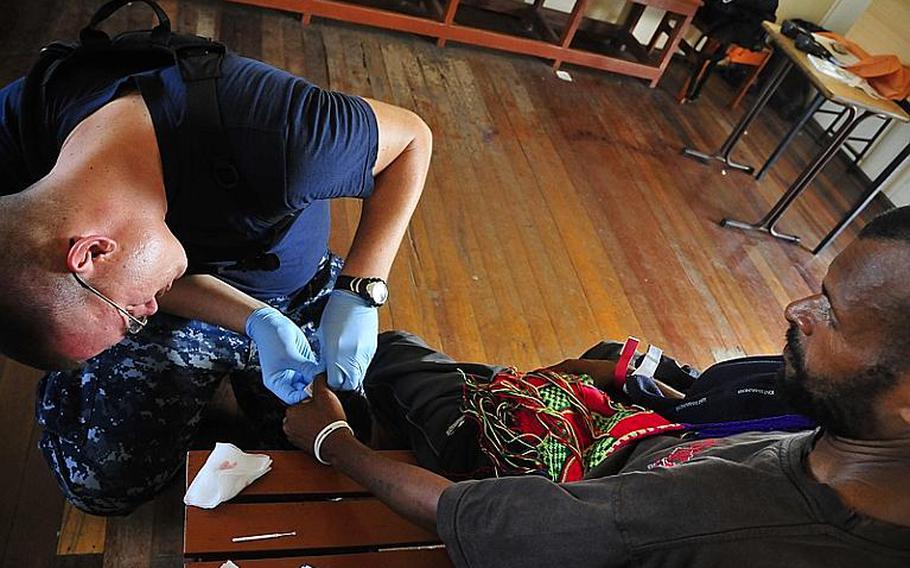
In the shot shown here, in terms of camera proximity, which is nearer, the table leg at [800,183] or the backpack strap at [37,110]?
the backpack strap at [37,110]

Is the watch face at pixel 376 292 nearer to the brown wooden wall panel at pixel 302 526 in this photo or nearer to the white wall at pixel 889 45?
the brown wooden wall panel at pixel 302 526

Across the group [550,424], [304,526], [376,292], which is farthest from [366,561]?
[376,292]

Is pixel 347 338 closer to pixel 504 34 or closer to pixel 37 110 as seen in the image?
pixel 37 110

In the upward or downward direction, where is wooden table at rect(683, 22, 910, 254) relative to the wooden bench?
upward

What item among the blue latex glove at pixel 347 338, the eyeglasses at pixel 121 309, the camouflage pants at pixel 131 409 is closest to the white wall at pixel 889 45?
the blue latex glove at pixel 347 338

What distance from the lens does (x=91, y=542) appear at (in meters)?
1.35

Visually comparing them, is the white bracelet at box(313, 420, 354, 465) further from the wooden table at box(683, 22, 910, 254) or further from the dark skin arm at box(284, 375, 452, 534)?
the wooden table at box(683, 22, 910, 254)

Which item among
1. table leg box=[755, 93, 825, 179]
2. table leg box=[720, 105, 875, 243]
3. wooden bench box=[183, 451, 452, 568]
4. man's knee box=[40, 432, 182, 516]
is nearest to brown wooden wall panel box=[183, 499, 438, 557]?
wooden bench box=[183, 451, 452, 568]

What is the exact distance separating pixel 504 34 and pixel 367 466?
2.97 m

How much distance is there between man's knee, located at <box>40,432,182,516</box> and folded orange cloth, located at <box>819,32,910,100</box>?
297 centimetres

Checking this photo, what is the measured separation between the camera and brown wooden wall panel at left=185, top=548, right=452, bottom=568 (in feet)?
3.23

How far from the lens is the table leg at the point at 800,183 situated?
2.57 m

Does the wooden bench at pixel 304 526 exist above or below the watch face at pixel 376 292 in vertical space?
below

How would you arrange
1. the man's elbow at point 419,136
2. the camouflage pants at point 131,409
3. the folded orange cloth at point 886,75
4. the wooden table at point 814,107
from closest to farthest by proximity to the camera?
1. the camouflage pants at point 131,409
2. the man's elbow at point 419,136
3. the wooden table at point 814,107
4. the folded orange cloth at point 886,75
